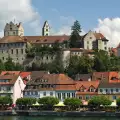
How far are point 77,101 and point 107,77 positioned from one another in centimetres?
2148

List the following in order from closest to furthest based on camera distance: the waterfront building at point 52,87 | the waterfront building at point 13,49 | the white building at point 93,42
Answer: the waterfront building at point 52,87 < the waterfront building at point 13,49 < the white building at point 93,42

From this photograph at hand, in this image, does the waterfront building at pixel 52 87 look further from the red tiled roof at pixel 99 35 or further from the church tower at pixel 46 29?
the church tower at pixel 46 29

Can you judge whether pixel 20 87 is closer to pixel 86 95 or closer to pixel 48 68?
pixel 86 95

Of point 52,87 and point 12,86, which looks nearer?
point 52,87

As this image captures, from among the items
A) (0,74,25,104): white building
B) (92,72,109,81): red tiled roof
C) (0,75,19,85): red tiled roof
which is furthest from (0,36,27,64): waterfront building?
(0,74,25,104): white building

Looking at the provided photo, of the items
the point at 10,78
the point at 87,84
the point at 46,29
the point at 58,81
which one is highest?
the point at 46,29

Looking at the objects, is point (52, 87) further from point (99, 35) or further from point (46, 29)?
point (46, 29)

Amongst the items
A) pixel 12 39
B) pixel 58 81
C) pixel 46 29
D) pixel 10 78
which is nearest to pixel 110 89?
pixel 58 81

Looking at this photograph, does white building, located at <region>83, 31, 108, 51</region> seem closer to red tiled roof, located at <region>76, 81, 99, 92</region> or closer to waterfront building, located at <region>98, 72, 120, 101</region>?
red tiled roof, located at <region>76, 81, 99, 92</region>

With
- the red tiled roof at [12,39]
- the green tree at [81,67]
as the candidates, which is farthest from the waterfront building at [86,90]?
the red tiled roof at [12,39]

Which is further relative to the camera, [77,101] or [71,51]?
[71,51]

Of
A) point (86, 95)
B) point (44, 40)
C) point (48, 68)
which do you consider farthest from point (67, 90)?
point (44, 40)

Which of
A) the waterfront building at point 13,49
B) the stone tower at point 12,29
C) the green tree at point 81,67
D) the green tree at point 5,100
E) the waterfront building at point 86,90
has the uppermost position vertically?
the stone tower at point 12,29

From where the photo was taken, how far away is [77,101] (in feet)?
270
